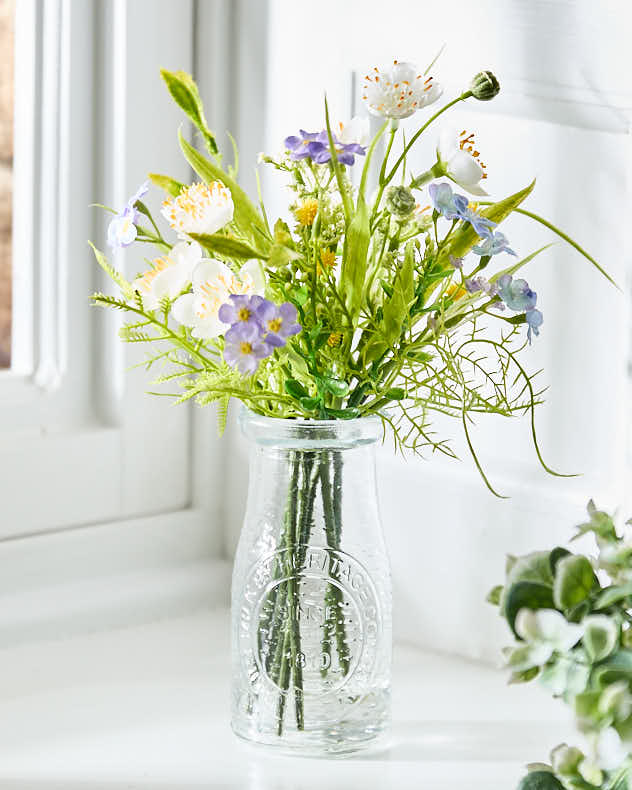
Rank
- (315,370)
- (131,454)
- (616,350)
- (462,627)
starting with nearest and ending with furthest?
(315,370)
(616,350)
(462,627)
(131,454)

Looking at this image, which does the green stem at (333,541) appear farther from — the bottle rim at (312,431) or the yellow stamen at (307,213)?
the yellow stamen at (307,213)

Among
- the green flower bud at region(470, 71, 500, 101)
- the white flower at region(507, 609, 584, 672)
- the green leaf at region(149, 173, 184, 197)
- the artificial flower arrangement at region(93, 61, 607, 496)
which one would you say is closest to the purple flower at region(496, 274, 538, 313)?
the artificial flower arrangement at region(93, 61, 607, 496)

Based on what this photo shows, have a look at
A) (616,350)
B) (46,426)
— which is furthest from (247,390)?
(46,426)

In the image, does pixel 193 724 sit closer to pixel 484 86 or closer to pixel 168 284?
pixel 168 284

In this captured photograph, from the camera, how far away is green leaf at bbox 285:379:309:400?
1.00 m

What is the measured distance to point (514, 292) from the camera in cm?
97

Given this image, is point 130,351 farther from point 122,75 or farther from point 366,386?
point 366,386

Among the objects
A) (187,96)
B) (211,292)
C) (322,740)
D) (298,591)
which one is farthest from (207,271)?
(322,740)

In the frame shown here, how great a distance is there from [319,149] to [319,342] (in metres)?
0.12

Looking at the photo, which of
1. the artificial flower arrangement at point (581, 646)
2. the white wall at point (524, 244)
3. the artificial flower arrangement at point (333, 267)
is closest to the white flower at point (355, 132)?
the artificial flower arrangement at point (333, 267)

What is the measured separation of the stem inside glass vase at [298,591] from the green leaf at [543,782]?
0.32 metres

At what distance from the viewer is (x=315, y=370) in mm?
989

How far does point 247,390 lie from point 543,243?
308 mm

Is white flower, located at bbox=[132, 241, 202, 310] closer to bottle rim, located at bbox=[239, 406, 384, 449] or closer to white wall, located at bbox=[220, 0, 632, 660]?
bottle rim, located at bbox=[239, 406, 384, 449]
